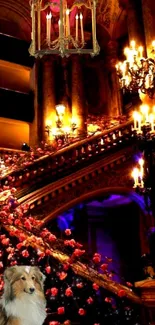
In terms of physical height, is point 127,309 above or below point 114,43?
below

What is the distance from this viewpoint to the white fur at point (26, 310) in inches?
108

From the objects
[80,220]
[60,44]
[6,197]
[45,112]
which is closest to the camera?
[60,44]

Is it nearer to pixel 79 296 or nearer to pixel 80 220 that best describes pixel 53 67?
pixel 80 220

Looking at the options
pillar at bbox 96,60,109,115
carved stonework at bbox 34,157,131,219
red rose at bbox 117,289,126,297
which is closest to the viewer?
red rose at bbox 117,289,126,297

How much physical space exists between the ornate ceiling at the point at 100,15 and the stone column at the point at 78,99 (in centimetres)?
268

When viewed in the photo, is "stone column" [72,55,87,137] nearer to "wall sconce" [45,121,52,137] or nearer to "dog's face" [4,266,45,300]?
"wall sconce" [45,121,52,137]

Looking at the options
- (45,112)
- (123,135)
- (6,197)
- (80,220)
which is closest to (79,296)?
(6,197)

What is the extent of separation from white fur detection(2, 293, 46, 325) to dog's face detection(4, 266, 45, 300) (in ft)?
0.14

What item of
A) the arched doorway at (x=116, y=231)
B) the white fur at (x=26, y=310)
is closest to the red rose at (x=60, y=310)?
the white fur at (x=26, y=310)

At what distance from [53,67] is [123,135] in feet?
23.7

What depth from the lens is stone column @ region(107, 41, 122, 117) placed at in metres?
16.3

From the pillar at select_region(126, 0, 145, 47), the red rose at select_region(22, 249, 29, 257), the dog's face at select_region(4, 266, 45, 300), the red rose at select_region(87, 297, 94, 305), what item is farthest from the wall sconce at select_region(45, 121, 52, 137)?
the dog's face at select_region(4, 266, 45, 300)

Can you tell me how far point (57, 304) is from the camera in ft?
15.2

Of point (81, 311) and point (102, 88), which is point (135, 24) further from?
point (81, 311)
